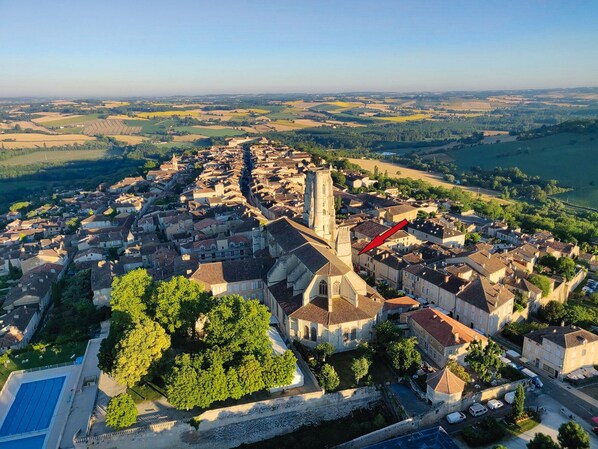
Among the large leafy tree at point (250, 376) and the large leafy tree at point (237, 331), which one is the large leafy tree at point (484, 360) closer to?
the large leafy tree at point (237, 331)

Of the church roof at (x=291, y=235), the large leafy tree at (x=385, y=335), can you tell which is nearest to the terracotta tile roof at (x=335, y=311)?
the large leafy tree at (x=385, y=335)

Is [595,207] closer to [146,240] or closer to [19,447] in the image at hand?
[146,240]

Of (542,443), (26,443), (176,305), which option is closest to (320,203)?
(176,305)

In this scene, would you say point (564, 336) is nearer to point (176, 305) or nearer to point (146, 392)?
point (176, 305)

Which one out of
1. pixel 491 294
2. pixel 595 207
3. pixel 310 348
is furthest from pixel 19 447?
pixel 595 207

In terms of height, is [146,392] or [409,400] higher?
[146,392]

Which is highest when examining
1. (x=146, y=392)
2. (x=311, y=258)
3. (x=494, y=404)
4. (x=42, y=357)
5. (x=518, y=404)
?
(x=311, y=258)
